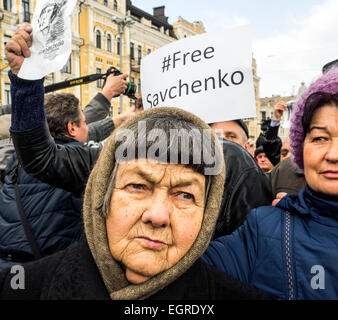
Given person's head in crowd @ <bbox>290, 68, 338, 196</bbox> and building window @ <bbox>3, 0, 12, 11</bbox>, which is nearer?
person's head in crowd @ <bbox>290, 68, 338, 196</bbox>

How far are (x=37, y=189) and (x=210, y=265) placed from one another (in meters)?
1.05

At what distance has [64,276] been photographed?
1.09 meters

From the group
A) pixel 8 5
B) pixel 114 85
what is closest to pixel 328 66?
pixel 114 85

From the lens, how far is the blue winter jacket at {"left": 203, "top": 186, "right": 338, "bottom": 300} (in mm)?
1172

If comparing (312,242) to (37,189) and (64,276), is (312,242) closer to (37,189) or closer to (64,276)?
(64,276)

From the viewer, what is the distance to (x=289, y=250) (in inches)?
48.4

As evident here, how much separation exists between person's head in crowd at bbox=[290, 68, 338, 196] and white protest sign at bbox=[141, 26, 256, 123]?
24.6 inches

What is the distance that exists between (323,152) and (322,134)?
0.23 ft

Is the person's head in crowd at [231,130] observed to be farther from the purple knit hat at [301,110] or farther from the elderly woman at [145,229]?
the elderly woman at [145,229]

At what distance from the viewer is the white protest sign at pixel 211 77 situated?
199cm

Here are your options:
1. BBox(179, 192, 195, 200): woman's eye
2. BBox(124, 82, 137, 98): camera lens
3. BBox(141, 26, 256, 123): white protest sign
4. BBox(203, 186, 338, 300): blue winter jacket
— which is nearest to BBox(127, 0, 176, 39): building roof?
BBox(124, 82, 137, 98): camera lens

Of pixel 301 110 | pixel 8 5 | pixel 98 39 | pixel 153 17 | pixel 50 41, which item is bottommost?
pixel 301 110

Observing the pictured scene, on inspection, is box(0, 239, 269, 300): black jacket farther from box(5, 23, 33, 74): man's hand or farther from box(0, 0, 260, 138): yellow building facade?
box(0, 0, 260, 138): yellow building facade

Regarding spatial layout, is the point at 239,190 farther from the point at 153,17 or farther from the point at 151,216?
the point at 153,17
